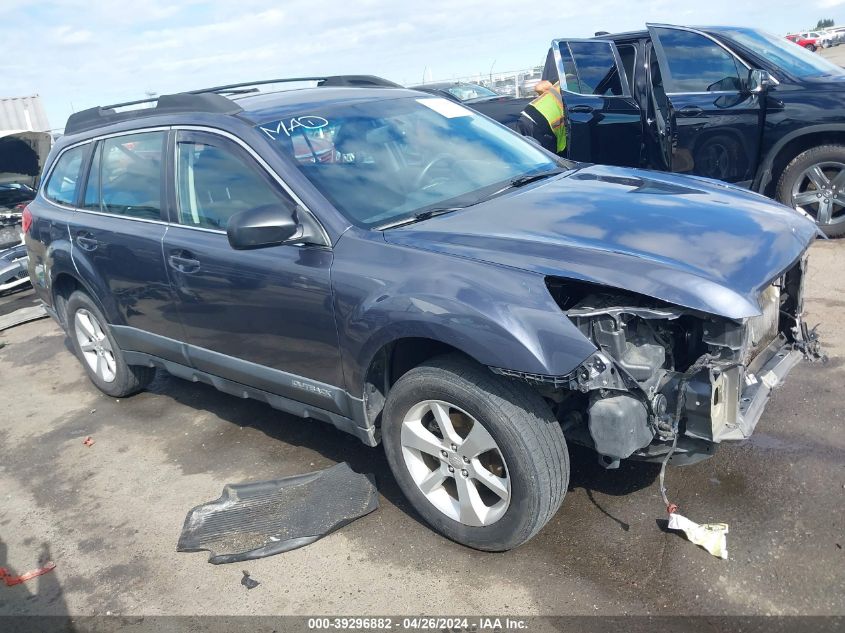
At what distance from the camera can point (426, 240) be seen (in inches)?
114

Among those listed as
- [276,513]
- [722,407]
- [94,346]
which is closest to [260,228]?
[276,513]

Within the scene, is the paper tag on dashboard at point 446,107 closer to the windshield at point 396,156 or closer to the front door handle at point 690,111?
the windshield at point 396,156

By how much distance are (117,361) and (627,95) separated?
524cm

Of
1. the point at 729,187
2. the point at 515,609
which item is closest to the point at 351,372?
the point at 515,609

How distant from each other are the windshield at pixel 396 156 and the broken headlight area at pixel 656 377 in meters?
1.01

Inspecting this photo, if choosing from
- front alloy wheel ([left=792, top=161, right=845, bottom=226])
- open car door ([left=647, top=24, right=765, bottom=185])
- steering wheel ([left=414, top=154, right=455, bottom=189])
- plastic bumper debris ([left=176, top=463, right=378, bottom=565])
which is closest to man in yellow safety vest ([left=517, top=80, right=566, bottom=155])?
open car door ([left=647, top=24, right=765, bottom=185])

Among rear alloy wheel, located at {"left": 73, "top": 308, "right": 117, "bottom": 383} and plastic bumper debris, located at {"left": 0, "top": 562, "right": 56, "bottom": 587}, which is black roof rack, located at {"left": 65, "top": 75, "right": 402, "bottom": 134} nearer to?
rear alloy wheel, located at {"left": 73, "top": 308, "right": 117, "bottom": 383}

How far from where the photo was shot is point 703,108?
6422 mm

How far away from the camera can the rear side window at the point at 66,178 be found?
468 cm

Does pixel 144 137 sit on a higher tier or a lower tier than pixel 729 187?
higher

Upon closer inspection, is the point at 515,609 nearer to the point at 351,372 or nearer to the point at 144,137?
the point at 351,372

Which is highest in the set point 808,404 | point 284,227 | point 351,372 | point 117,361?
point 284,227

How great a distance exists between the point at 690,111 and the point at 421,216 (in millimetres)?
4337

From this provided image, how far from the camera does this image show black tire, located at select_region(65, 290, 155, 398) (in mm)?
4711
